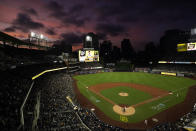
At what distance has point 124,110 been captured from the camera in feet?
52.0

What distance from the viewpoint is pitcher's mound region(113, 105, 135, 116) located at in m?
15.5

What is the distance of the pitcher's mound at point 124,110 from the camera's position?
15.5 metres

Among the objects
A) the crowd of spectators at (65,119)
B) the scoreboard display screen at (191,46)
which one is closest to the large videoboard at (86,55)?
the crowd of spectators at (65,119)

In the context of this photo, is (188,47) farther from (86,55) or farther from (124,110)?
(86,55)

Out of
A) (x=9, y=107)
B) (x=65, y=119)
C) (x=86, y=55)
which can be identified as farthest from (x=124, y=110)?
(x=86, y=55)

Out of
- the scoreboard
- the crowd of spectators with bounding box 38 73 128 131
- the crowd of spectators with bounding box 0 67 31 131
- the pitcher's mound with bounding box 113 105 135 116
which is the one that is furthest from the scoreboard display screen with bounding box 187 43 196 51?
the crowd of spectators with bounding box 0 67 31 131

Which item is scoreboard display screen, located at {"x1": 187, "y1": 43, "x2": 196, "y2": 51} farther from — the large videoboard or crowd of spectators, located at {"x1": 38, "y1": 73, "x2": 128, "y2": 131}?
crowd of spectators, located at {"x1": 38, "y1": 73, "x2": 128, "y2": 131}

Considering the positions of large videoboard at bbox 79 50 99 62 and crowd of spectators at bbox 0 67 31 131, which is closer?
crowd of spectators at bbox 0 67 31 131

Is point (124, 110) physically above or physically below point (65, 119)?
below

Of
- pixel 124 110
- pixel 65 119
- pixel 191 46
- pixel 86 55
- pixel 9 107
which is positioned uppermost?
pixel 191 46

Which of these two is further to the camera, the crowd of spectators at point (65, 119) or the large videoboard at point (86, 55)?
the large videoboard at point (86, 55)

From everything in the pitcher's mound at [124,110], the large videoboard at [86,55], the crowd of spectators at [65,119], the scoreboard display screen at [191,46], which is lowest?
the pitcher's mound at [124,110]

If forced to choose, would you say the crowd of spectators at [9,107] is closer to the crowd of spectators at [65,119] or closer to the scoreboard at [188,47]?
the crowd of spectators at [65,119]

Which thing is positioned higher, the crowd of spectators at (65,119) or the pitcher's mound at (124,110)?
the crowd of spectators at (65,119)
